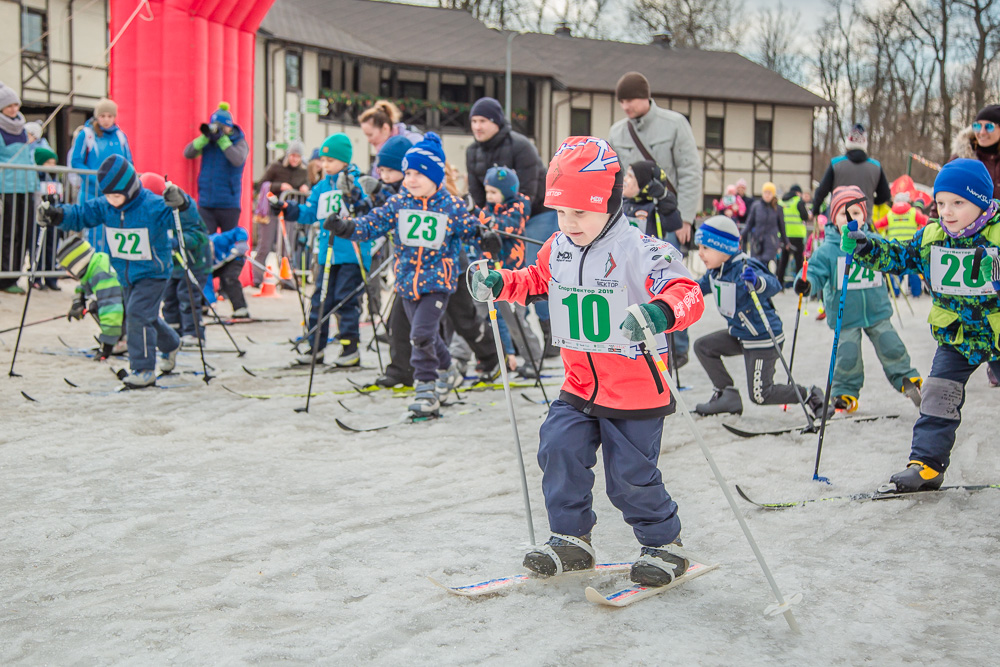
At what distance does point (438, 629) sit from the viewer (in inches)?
107

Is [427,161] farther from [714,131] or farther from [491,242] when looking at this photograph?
[714,131]

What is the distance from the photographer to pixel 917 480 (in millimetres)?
4016

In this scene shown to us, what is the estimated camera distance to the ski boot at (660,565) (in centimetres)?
304

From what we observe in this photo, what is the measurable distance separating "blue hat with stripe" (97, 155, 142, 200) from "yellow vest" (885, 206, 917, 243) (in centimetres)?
1115

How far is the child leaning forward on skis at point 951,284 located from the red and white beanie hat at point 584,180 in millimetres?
1469

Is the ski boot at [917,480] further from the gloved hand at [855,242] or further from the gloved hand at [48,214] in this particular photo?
the gloved hand at [48,214]

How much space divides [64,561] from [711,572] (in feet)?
7.29

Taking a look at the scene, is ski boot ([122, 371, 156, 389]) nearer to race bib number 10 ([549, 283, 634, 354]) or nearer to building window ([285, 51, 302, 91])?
race bib number 10 ([549, 283, 634, 354])

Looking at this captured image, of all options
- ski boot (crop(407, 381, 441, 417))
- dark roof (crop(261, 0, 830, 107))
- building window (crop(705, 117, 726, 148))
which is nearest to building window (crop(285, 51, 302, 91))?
dark roof (crop(261, 0, 830, 107))

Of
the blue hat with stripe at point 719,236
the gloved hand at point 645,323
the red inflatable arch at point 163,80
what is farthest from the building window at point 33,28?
the gloved hand at point 645,323

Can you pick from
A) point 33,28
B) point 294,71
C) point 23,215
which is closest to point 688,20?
point 294,71

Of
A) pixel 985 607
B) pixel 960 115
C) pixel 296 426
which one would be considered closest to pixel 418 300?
pixel 296 426

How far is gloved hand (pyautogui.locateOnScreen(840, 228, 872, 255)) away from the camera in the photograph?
4.11 metres

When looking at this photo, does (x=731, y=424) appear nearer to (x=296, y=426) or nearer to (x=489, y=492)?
(x=489, y=492)
